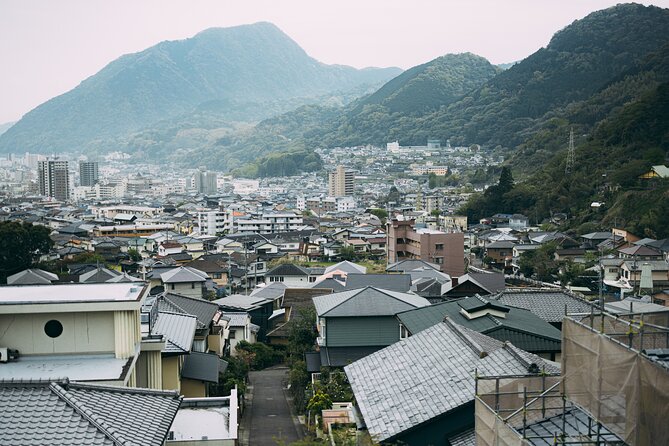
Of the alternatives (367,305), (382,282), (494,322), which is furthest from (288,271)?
(494,322)

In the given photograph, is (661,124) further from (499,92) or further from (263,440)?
(499,92)

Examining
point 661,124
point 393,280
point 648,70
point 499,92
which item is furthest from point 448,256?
point 499,92

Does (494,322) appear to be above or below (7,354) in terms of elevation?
below

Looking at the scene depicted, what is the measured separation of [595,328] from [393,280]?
55.1 feet

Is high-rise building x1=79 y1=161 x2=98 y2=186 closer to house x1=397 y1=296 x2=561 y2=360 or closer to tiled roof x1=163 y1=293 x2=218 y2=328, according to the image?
tiled roof x1=163 y1=293 x2=218 y2=328

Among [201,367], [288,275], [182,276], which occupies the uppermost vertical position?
[201,367]

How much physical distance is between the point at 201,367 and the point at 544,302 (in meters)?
7.81

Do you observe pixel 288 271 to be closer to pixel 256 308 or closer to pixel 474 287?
pixel 256 308

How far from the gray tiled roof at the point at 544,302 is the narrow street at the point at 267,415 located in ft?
15.8

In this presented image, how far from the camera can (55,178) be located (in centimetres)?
10981

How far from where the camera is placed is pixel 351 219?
65.4 meters

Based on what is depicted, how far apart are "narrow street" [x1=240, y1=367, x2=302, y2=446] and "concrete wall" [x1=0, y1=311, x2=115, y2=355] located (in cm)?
Answer: 284

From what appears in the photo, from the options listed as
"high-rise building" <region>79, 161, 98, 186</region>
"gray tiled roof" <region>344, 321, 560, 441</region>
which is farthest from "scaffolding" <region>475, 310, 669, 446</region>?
"high-rise building" <region>79, 161, 98, 186</region>

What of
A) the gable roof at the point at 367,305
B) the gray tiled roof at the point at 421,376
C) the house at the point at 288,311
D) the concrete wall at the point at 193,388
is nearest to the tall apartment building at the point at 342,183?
the house at the point at 288,311
